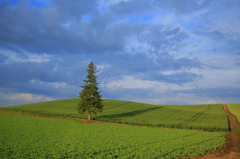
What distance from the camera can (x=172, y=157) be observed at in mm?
16812

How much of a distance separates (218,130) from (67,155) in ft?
128

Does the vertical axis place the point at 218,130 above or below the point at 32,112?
below

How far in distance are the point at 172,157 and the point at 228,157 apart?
23.6 ft

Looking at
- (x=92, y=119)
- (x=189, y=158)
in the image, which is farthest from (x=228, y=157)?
(x=92, y=119)

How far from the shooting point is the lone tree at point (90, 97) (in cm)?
4757

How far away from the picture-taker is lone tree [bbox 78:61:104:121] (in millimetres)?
47569

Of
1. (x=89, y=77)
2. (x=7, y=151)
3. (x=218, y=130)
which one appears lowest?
(x=218, y=130)

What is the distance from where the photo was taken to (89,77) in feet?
166

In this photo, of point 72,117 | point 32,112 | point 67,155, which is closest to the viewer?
point 67,155

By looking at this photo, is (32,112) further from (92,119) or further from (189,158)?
(189,158)

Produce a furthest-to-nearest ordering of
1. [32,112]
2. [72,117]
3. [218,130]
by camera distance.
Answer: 1. [32,112]
2. [72,117]
3. [218,130]

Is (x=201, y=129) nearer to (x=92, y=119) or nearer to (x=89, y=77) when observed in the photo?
(x=92, y=119)

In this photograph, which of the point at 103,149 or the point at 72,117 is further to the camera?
the point at 72,117

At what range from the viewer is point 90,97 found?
160 feet
